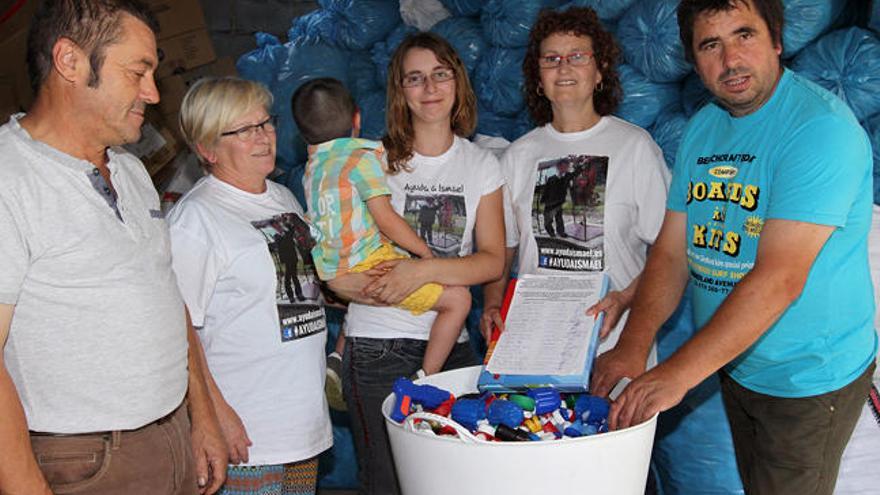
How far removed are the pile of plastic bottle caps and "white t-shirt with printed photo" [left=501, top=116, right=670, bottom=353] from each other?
638mm

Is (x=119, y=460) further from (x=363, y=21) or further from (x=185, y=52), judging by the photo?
(x=185, y=52)

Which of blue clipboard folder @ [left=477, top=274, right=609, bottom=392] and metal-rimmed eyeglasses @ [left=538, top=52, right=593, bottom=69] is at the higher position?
metal-rimmed eyeglasses @ [left=538, top=52, right=593, bottom=69]

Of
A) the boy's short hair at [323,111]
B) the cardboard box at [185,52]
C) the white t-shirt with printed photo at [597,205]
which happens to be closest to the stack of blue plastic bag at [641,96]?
the white t-shirt with printed photo at [597,205]

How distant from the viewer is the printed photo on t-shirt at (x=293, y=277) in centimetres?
Answer: 205

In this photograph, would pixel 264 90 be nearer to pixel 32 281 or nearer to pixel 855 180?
pixel 32 281

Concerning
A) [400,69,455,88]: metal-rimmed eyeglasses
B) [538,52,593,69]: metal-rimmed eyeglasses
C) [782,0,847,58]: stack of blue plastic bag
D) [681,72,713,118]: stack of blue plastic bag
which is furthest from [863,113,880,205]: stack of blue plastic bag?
[400,69,455,88]: metal-rimmed eyeglasses

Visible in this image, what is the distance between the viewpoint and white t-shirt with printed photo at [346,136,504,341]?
2289mm

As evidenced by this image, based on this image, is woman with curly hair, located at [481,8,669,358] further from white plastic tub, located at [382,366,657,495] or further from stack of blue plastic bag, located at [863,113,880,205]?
white plastic tub, located at [382,366,657,495]

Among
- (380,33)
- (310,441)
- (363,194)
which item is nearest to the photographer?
(310,441)

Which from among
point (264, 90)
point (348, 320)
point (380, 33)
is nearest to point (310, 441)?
point (348, 320)

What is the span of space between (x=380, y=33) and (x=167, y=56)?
3.03ft

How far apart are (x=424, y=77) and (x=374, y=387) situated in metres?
0.76

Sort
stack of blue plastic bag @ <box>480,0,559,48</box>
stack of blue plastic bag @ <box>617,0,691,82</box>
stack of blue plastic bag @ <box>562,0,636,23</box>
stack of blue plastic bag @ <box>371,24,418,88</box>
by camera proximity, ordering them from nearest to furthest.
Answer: stack of blue plastic bag @ <box>617,0,691,82</box> → stack of blue plastic bag @ <box>562,0,636,23</box> → stack of blue plastic bag @ <box>480,0,559,48</box> → stack of blue plastic bag @ <box>371,24,418,88</box>

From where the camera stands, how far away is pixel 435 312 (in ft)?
7.61
